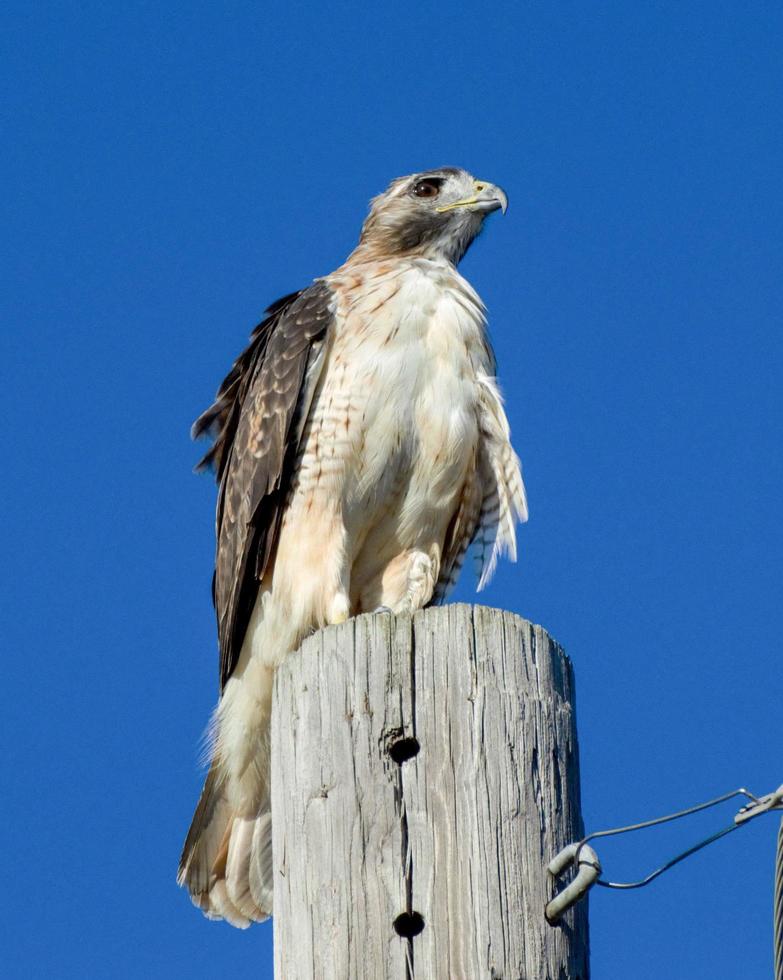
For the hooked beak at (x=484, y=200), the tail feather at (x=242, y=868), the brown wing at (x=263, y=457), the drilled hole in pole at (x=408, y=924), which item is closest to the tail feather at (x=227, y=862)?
the tail feather at (x=242, y=868)

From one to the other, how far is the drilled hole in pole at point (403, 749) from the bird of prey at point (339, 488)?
2.34 meters

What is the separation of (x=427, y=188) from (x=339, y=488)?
223 centimetres

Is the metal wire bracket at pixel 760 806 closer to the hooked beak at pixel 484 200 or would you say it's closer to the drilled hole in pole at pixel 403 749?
the drilled hole in pole at pixel 403 749

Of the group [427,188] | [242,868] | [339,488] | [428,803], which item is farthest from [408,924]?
[427,188]

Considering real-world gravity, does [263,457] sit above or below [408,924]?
above

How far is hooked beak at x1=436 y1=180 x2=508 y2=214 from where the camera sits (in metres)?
7.41

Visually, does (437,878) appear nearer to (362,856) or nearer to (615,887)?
(362,856)

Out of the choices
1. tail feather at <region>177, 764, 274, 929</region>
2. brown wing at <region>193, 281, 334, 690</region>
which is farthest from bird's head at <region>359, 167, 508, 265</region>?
tail feather at <region>177, 764, 274, 929</region>

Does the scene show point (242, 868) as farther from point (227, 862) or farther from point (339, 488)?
point (339, 488)

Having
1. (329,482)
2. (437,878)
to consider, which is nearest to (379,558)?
(329,482)

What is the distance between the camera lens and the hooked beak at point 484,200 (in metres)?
7.41

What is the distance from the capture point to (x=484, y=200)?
7.46 meters

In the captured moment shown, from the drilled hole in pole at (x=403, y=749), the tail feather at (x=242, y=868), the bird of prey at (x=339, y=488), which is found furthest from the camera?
the bird of prey at (x=339, y=488)

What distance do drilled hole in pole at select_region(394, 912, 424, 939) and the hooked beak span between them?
4724 millimetres
